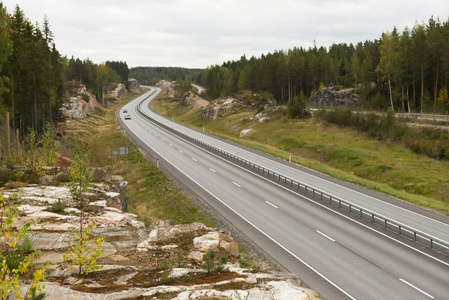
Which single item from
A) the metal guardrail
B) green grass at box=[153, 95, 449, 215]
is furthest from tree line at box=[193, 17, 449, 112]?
the metal guardrail

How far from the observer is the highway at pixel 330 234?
55.2ft

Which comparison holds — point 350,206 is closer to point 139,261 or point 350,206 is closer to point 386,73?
point 139,261

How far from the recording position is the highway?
16828 mm

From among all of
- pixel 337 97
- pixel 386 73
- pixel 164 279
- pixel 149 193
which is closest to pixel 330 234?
pixel 164 279

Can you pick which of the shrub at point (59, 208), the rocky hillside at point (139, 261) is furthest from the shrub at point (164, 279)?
the shrub at point (59, 208)

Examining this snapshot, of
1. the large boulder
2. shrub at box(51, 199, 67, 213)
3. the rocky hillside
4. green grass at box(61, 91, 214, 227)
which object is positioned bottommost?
A: green grass at box(61, 91, 214, 227)

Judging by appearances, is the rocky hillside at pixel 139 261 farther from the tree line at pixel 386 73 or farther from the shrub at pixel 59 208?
the tree line at pixel 386 73

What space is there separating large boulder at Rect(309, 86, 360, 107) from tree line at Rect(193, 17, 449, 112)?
190 cm

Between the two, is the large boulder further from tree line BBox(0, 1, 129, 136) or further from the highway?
tree line BBox(0, 1, 129, 136)

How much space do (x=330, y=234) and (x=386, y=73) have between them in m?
67.1

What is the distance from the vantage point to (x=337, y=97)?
298 feet

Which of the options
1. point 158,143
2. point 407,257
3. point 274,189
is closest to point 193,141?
point 158,143

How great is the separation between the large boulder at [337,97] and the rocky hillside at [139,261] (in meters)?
74.2

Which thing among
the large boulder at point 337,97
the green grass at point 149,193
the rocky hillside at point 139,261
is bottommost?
the green grass at point 149,193
